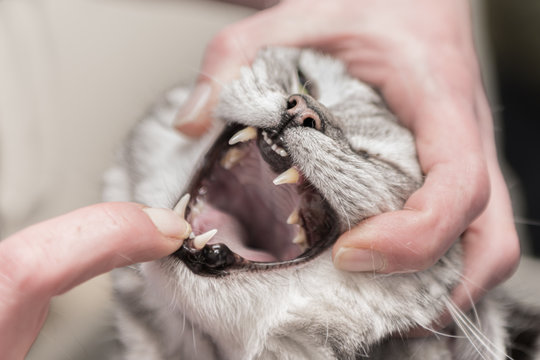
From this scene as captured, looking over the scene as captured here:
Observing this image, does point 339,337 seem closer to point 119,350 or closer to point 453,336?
point 453,336

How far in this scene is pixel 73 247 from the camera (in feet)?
1.32

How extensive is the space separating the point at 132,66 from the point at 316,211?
0.54 metres

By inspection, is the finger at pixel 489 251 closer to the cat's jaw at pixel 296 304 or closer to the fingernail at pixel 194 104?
the cat's jaw at pixel 296 304

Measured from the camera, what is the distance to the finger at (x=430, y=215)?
22.2 inches

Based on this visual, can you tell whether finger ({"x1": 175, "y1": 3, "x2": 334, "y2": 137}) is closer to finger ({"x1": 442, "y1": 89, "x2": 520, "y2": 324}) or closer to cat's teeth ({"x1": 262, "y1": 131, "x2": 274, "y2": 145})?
cat's teeth ({"x1": 262, "y1": 131, "x2": 274, "y2": 145})

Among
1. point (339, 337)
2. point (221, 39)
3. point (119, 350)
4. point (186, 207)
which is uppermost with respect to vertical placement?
point (221, 39)

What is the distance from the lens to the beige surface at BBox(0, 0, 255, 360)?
2.91ft

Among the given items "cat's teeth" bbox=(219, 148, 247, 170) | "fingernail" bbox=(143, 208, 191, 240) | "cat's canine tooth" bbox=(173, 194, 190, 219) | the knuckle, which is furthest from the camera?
the knuckle

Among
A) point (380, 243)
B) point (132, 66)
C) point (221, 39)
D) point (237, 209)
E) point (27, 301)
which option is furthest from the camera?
point (132, 66)

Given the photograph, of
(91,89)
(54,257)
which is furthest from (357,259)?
(91,89)

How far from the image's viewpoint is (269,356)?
60cm

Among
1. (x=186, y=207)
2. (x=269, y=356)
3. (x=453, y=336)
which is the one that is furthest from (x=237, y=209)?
(x=453, y=336)

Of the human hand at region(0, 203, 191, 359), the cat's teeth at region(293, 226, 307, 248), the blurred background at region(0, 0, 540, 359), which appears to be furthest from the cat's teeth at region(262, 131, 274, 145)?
the blurred background at region(0, 0, 540, 359)

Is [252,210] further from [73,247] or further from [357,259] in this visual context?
[73,247]
